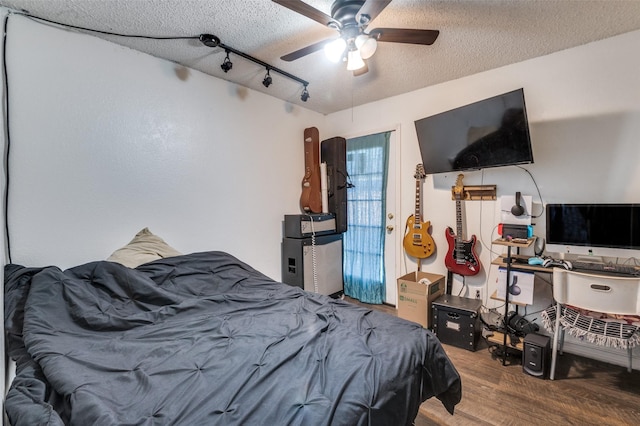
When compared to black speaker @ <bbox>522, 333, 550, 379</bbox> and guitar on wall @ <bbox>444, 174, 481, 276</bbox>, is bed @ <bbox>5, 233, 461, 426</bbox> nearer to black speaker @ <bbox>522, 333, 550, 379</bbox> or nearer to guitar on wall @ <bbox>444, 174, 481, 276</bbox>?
black speaker @ <bbox>522, 333, 550, 379</bbox>

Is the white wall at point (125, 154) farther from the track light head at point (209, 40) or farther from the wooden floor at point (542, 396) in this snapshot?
the wooden floor at point (542, 396)

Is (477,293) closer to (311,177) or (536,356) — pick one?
(536,356)

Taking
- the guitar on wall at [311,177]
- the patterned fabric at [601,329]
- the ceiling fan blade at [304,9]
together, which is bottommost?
the patterned fabric at [601,329]

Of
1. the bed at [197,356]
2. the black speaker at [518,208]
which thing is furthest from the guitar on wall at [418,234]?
the bed at [197,356]

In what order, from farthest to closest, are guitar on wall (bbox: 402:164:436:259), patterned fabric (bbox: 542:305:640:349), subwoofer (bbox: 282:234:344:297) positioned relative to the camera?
subwoofer (bbox: 282:234:344:297) → guitar on wall (bbox: 402:164:436:259) → patterned fabric (bbox: 542:305:640:349)

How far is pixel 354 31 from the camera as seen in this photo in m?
1.67

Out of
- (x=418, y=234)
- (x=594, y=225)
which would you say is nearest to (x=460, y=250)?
(x=418, y=234)

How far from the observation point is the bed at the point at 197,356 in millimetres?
890

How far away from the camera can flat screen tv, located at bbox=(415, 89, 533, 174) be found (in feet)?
7.07

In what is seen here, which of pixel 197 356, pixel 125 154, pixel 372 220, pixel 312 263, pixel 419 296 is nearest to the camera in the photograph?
pixel 197 356

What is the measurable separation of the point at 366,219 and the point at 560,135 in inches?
77.6

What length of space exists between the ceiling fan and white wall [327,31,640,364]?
4.34ft

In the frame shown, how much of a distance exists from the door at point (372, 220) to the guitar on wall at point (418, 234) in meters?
0.22

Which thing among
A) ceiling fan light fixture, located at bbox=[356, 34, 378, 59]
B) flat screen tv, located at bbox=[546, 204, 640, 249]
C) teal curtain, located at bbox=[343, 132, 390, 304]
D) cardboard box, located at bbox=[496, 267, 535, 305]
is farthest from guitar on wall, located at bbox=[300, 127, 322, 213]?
flat screen tv, located at bbox=[546, 204, 640, 249]
